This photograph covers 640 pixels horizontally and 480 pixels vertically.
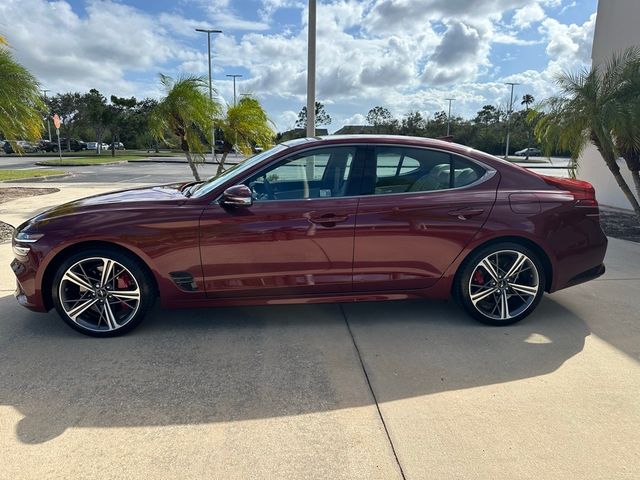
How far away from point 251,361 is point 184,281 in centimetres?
85

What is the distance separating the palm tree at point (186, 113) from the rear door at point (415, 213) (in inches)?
278

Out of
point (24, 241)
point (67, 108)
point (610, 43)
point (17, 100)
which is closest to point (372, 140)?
point (24, 241)

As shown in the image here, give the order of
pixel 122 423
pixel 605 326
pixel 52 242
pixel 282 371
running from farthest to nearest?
pixel 605 326
pixel 52 242
pixel 282 371
pixel 122 423

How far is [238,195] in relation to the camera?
338 cm

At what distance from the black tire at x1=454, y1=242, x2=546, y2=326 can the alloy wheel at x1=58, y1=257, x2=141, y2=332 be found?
270 cm

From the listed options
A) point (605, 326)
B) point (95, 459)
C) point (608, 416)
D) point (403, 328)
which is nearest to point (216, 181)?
point (403, 328)

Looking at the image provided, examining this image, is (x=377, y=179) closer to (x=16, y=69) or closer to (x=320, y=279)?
(x=320, y=279)

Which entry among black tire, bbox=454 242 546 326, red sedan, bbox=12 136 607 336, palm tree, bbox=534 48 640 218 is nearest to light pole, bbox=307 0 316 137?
palm tree, bbox=534 48 640 218

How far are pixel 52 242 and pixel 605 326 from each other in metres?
4.60

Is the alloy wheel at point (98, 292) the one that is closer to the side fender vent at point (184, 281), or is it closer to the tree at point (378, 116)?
the side fender vent at point (184, 281)

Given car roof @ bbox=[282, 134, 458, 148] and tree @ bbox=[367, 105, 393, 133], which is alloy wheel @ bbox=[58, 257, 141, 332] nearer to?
car roof @ bbox=[282, 134, 458, 148]

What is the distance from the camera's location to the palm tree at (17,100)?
27.2ft

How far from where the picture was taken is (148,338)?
3.61 meters

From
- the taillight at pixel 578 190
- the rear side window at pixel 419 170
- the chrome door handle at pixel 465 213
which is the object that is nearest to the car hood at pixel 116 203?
the rear side window at pixel 419 170
